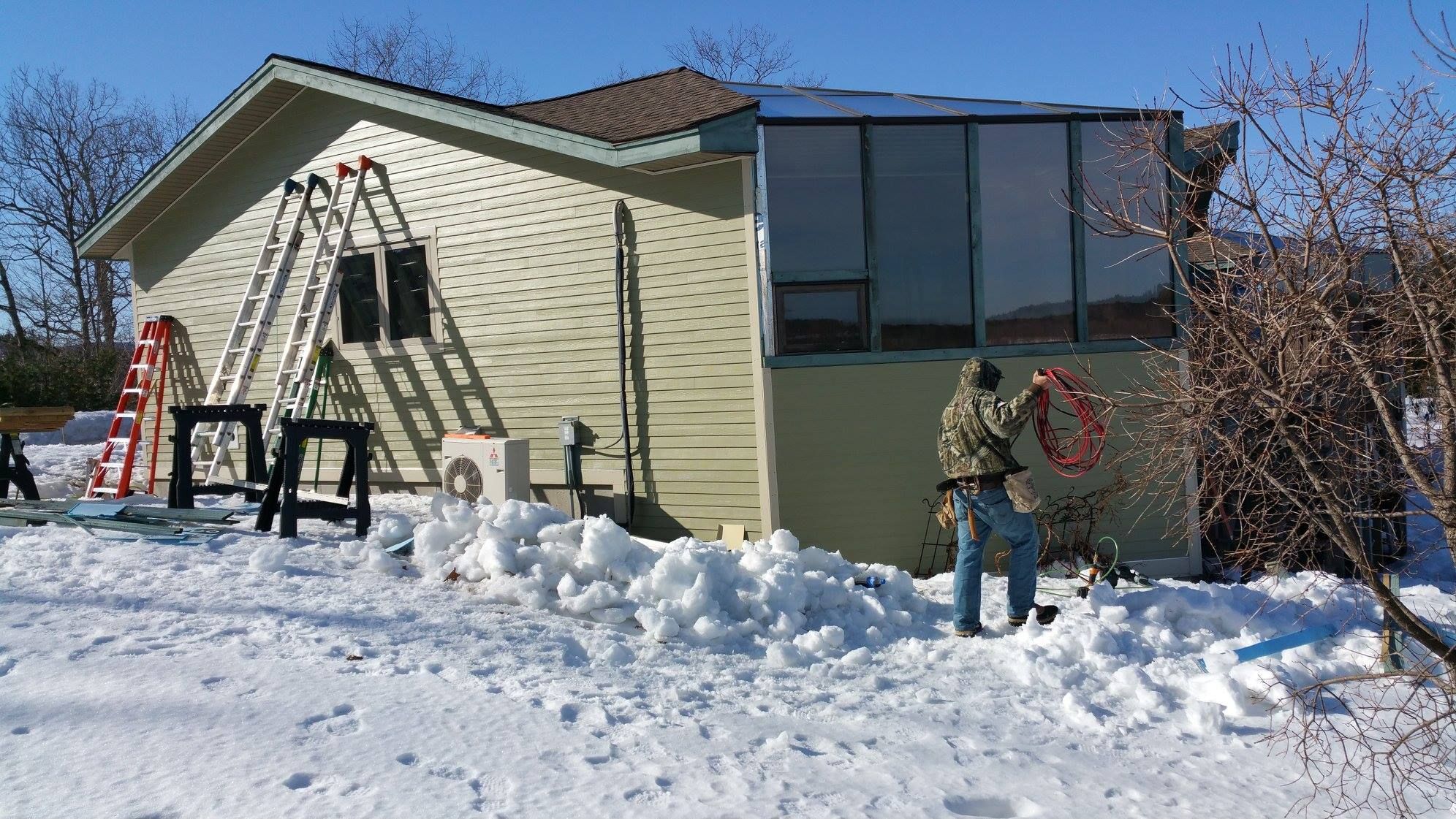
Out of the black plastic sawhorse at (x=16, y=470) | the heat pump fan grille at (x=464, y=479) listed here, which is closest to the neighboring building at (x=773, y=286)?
the heat pump fan grille at (x=464, y=479)

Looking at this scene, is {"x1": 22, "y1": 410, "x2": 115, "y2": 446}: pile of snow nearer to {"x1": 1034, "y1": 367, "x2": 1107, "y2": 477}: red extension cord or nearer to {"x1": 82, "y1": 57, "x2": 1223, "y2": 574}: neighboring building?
{"x1": 82, "y1": 57, "x2": 1223, "y2": 574}: neighboring building

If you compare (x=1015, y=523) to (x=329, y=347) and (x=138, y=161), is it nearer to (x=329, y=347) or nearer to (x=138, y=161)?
(x=329, y=347)

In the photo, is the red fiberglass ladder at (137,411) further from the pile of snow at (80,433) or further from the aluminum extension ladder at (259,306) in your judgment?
the pile of snow at (80,433)

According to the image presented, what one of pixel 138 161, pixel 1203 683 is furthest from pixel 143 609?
pixel 138 161

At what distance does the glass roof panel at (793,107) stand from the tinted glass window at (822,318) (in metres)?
1.51

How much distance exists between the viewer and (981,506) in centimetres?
605

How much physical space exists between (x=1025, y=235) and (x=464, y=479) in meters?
5.66

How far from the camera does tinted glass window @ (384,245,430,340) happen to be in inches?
409

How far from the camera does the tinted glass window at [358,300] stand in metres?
10.8

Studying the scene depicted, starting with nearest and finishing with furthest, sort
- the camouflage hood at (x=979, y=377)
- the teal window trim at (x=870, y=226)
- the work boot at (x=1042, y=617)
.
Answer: the work boot at (x=1042, y=617)
the camouflage hood at (x=979, y=377)
the teal window trim at (x=870, y=226)

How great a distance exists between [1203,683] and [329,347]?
926 cm

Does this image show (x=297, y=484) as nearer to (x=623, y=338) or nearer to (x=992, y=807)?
(x=623, y=338)

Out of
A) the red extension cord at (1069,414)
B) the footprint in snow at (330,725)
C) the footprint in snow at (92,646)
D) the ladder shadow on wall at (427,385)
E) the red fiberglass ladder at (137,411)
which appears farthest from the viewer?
the red fiberglass ladder at (137,411)

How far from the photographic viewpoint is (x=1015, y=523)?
602 cm
